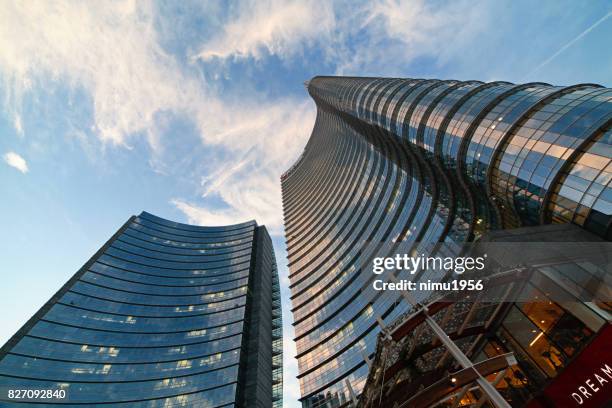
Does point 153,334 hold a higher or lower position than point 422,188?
higher

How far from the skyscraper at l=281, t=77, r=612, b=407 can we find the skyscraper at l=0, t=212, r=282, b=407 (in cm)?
1176

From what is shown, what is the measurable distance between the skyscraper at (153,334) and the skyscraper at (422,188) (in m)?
11.8

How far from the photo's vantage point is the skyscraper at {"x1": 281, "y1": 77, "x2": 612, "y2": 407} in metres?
20.0

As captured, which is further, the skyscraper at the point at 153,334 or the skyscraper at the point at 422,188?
the skyscraper at the point at 153,334

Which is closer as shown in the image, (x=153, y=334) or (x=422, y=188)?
(x=422, y=188)

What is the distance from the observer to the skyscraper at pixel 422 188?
2002 centimetres

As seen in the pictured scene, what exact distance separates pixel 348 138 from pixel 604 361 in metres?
84.0

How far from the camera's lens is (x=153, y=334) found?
62.1 metres

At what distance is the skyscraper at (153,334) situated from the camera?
47469 mm

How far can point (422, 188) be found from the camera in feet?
158

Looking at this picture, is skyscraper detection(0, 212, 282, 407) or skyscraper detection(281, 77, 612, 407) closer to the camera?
skyscraper detection(281, 77, 612, 407)

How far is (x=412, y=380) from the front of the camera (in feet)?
53.2

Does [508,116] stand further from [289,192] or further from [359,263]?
[289,192]

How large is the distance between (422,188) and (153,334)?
6256 centimetres
